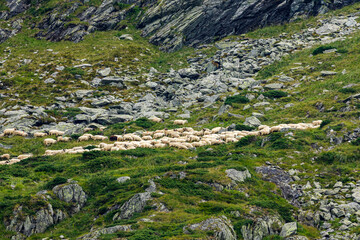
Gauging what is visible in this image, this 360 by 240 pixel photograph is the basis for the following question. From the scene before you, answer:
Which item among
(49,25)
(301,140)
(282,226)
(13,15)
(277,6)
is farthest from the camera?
(13,15)

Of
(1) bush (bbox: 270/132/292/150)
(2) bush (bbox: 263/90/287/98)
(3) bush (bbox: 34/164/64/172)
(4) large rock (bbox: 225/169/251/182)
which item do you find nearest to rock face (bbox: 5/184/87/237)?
(3) bush (bbox: 34/164/64/172)

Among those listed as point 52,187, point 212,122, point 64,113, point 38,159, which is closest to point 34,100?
point 64,113

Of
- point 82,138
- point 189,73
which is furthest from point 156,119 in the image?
point 189,73

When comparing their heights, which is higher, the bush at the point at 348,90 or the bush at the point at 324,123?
the bush at the point at 324,123

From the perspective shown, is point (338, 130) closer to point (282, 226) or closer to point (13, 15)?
point (282, 226)

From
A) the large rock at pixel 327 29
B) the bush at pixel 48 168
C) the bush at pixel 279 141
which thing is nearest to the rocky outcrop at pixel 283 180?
the bush at pixel 279 141

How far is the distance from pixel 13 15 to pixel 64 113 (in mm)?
59191

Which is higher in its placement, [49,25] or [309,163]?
[49,25]

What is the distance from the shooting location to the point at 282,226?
600 inches

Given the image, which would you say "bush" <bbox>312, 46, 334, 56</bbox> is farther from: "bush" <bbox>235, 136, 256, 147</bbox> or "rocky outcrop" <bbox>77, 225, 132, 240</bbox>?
"rocky outcrop" <bbox>77, 225, 132, 240</bbox>

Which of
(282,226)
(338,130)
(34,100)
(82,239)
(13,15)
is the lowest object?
(338,130)

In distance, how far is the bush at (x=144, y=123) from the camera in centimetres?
3674

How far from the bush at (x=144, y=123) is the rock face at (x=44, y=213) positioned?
60.2ft

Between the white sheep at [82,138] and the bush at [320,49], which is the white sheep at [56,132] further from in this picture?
the bush at [320,49]
